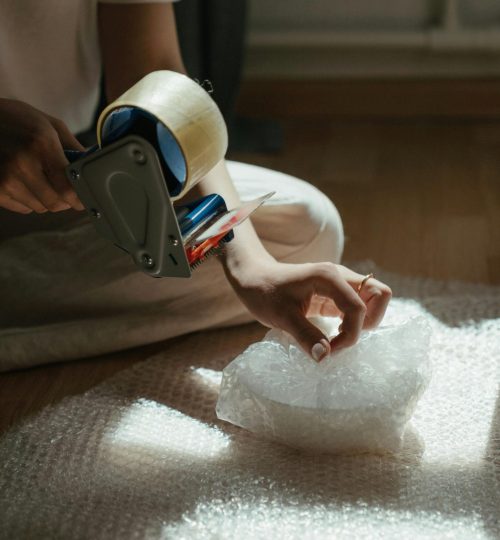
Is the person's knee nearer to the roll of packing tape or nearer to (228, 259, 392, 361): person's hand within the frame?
(228, 259, 392, 361): person's hand

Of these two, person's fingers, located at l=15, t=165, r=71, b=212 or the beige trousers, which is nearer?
person's fingers, located at l=15, t=165, r=71, b=212

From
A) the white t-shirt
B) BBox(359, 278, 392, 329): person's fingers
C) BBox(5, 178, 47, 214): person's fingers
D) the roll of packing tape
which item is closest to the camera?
the roll of packing tape

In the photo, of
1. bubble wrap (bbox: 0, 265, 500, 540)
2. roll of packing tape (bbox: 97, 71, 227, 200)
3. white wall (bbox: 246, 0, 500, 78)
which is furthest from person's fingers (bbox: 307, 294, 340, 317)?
white wall (bbox: 246, 0, 500, 78)

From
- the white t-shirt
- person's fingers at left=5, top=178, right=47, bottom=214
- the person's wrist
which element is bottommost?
the person's wrist

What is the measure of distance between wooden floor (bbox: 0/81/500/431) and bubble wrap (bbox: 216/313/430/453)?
23cm

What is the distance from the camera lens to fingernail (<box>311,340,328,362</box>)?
0.86 meters

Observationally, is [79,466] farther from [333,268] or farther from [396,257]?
[396,257]

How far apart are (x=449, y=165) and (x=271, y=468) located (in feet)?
3.31

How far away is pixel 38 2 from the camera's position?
3.66ft

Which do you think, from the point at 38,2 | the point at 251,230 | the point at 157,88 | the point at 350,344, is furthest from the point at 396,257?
the point at 157,88

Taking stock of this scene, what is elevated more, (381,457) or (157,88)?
(157,88)

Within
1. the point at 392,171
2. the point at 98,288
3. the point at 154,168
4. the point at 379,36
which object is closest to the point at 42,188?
the point at 154,168

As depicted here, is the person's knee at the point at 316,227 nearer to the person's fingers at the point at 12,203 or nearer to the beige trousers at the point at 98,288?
the beige trousers at the point at 98,288

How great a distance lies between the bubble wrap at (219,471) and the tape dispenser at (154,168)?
0.23 metres
